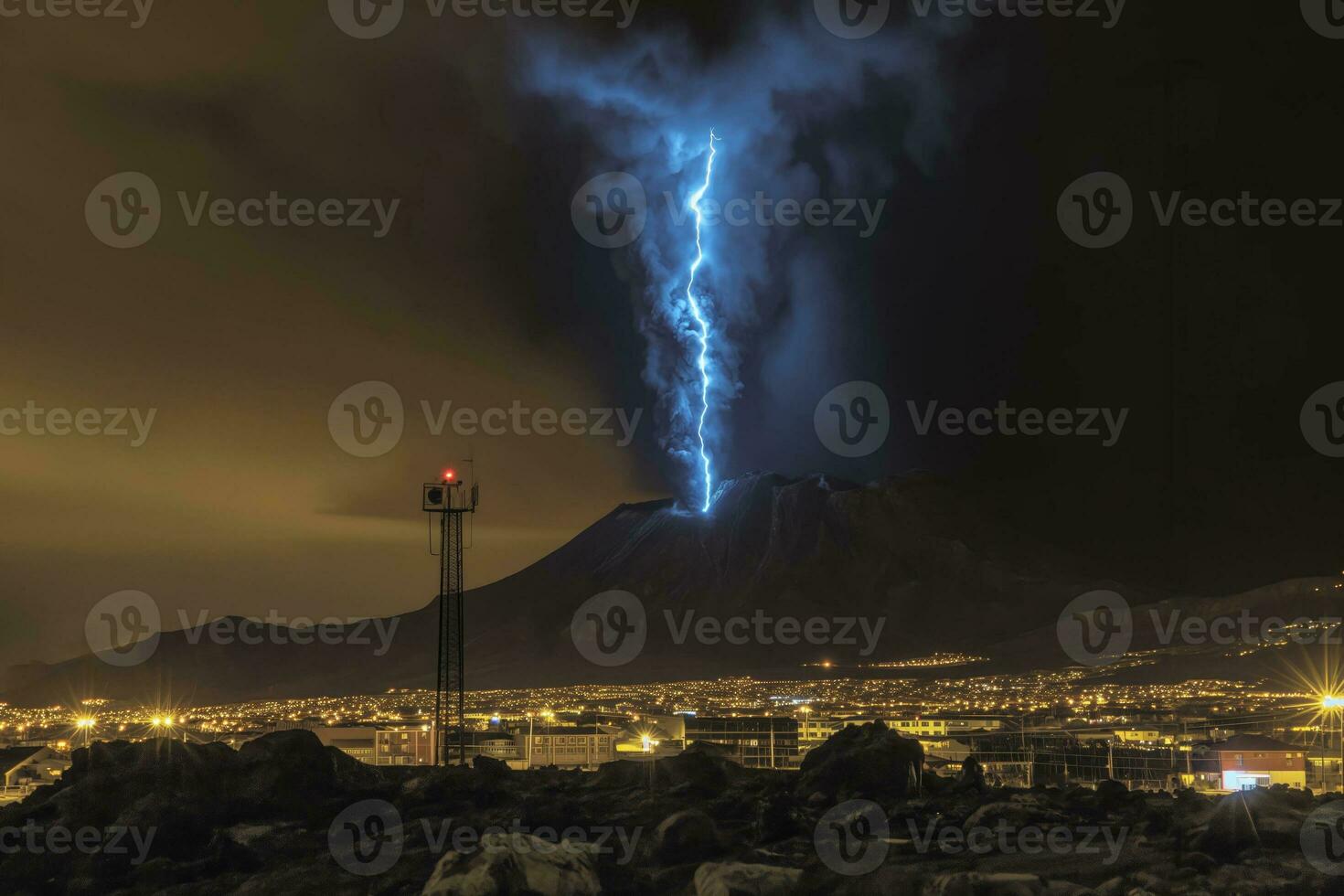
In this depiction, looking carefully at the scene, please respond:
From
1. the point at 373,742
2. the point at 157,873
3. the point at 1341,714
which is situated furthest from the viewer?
the point at 373,742

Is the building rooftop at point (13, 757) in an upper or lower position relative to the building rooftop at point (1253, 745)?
lower

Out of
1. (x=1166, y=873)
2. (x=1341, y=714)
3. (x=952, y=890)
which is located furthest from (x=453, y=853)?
(x=1341, y=714)

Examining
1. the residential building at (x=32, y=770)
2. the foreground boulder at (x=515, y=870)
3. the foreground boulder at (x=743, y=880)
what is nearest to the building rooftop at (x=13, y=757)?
the residential building at (x=32, y=770)

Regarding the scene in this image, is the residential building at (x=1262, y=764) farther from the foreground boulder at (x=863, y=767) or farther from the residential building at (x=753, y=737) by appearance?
the foreground boulder at (x=863, y=767)

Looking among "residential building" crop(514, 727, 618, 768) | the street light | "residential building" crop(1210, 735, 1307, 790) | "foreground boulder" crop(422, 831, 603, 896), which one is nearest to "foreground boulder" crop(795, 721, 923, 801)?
"foreground boulder" crop(422, 831, 603, 896)

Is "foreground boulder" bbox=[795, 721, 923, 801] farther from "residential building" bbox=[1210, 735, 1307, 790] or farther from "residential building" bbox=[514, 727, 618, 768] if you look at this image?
"residential building" bbox=[514, 727, 618, 768]

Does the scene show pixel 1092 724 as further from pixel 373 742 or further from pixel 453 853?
pixel 453 853

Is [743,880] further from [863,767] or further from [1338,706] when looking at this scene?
[1338,706]
